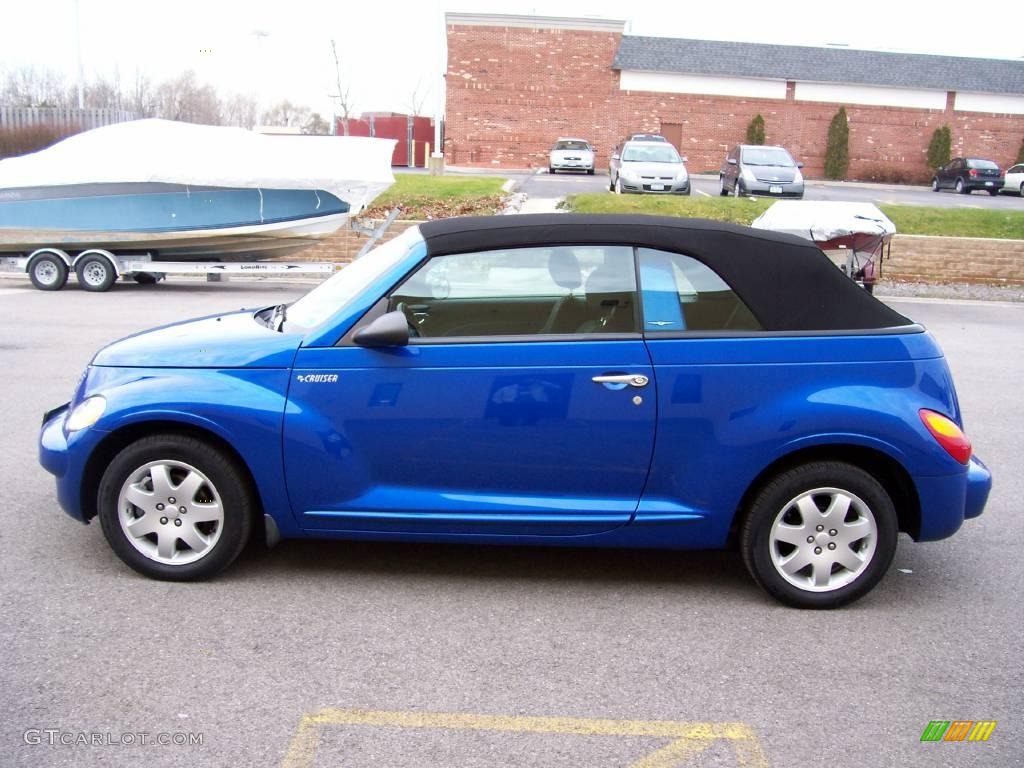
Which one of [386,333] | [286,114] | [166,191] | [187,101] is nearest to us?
[386,333]

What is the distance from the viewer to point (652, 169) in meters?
26.0

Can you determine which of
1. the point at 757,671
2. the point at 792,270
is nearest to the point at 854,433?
the point at 792,270

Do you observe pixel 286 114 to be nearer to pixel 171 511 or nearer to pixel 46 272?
pixel 46 272

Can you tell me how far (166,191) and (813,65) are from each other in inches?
1624

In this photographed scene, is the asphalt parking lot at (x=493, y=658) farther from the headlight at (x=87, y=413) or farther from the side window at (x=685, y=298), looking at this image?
the side window at (x=685, y=298)

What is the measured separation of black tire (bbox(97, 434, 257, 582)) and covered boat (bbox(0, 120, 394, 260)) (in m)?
11.6

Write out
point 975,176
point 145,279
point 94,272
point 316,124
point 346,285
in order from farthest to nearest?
point 316,124, point 975,176, point 145,279, point 94,272, point 346,285

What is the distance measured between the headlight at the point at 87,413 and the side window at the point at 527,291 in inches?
53.9

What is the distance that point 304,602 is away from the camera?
14.4ft

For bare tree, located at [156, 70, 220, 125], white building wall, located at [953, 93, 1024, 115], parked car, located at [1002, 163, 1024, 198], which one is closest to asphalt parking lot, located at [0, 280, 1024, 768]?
parked car, located at [1002, 163, 1024, 198]

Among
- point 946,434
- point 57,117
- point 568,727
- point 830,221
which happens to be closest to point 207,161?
point 830,221

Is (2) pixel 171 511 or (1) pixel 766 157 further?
(1) pixel 766 157

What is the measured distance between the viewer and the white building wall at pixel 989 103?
49250mm

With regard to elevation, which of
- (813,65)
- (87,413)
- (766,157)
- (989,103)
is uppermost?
(813,65)
